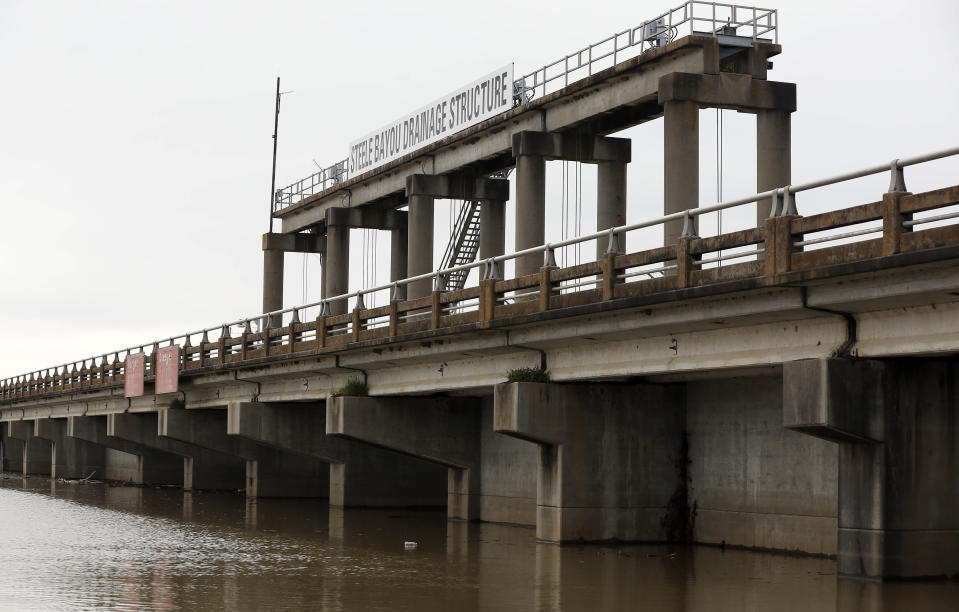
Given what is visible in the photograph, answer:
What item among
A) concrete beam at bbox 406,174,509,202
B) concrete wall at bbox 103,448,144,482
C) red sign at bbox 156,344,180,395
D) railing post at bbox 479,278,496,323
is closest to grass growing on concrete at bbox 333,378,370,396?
railing post at bbox 479,278,496,323

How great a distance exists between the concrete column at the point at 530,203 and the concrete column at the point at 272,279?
21.4 metres

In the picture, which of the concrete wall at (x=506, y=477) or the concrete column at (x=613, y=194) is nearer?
the concrete wall at (x=506, y=477)

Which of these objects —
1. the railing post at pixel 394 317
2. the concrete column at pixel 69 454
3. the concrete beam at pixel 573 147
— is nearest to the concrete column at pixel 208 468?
the concrete column at pixel 69 454

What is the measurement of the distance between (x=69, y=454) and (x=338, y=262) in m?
28.6

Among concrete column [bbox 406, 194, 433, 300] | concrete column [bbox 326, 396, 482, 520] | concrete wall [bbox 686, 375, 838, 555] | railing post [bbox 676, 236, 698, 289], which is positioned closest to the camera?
railing post [bbox 676, 236, 698, 289]

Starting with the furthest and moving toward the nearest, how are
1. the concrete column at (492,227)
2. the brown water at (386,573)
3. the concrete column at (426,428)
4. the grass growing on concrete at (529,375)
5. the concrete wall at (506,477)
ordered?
the concrete column at (492,227), the concrete column at (426,428), the concrete wall at (506,477), the grass growing on concrete at (529,375), the brown water at (386,573)

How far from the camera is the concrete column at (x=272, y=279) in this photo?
55.0 metres

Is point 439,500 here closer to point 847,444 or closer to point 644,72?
point 644,72

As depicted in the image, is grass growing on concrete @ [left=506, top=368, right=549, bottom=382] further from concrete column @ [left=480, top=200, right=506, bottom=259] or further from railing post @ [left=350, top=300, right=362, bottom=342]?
concrete column @ [left=480, top=200, right=506, bottom=259]

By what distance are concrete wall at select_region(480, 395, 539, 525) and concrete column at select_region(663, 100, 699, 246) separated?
20.0 ft

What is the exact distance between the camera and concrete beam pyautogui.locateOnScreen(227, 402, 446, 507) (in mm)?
39281

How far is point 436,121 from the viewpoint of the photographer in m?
41.1

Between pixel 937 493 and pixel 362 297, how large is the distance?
1718 centimetres

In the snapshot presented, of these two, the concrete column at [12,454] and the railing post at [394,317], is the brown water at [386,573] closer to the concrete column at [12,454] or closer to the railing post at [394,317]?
the railing post at [394,317]
